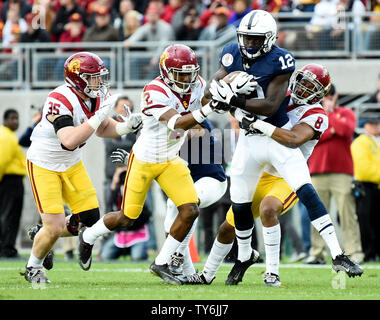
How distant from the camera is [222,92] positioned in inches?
281

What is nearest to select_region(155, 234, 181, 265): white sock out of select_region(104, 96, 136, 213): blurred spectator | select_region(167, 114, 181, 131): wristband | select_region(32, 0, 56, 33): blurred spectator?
select_region(167, 114, 181, 131): wristband

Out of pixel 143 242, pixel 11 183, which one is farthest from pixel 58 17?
pixel 143 242

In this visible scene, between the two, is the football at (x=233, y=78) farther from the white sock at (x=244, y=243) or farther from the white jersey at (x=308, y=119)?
the white sock at (x=244, y=243)

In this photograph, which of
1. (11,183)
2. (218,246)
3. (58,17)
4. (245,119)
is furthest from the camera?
(58,17)

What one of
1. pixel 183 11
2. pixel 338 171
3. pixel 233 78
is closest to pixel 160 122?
pixel 233 78

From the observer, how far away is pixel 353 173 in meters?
11.1

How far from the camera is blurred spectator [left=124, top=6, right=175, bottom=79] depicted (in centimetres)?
1312

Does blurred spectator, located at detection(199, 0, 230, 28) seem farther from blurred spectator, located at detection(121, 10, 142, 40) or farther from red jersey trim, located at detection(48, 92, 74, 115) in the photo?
red jersey trim, located at detection(48, 92, 74, 115)

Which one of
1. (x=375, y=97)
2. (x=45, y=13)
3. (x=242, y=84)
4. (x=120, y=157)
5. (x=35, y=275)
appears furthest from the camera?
(x=45, y=13)

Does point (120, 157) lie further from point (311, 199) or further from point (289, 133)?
point (311, 199)

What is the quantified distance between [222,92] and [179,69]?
612mm

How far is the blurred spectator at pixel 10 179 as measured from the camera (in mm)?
11641

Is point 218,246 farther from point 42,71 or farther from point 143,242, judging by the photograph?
point 42,71

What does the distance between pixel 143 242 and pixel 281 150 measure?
431 centimetres
